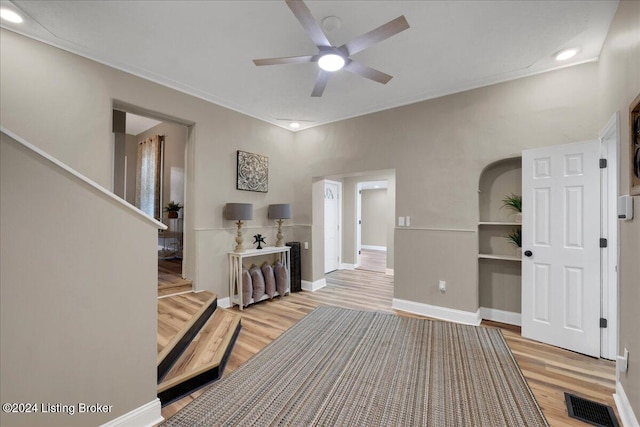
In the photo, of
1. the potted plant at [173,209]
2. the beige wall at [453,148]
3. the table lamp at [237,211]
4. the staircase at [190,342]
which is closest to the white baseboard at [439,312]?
the beige wall at [453,148]

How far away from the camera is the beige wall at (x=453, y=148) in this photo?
9.39 ft

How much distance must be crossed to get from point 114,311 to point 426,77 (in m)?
3.66

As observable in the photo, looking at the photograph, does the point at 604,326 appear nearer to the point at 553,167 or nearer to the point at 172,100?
the point at 553,167

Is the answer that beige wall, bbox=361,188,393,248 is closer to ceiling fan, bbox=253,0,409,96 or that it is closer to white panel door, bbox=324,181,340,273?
white panel door, bbox=324,181,340,273

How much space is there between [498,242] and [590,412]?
6.34 feet

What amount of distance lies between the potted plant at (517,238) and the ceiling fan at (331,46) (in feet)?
8.07

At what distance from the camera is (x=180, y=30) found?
7.57 feet

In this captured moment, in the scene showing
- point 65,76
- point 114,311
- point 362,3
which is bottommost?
point 114,311

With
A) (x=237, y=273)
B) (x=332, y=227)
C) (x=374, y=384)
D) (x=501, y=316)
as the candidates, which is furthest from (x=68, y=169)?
(x=332, y=227)

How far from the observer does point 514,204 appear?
127 inches

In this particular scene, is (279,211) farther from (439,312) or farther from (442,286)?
(439,312)

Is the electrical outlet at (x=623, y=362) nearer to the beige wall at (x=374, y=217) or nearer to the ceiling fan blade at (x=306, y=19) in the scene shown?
the ceiling fan blade at (x=306, y=19)

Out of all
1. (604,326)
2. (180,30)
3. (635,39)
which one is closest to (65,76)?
(180,30)

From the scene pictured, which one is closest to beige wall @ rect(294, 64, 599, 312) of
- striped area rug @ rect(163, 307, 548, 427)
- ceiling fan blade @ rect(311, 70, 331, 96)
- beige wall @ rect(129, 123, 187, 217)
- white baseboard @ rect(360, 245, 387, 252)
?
striped area rug @ rect(163, 307, 548, 427)
